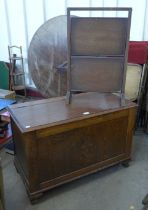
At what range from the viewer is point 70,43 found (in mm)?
1937

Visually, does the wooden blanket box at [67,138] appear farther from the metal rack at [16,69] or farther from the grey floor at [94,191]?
the metal rack at [16,69]

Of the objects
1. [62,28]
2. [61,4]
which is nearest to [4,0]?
[61,4]

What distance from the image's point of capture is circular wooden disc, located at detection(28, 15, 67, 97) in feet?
9.02

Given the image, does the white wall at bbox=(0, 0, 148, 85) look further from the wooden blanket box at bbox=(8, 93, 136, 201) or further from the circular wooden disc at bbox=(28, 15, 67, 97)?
the wooden blanket box at bbox=(8, 93, 136, 201)

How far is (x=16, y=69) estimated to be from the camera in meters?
3.87

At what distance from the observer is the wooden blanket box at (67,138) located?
167 cm

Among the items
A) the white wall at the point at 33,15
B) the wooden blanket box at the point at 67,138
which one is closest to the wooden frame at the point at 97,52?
the wooden blanket box at the point at 67,138

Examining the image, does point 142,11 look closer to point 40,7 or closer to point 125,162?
point 40,7

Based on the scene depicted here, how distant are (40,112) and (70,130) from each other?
0.92 feet

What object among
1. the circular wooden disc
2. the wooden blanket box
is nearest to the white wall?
the circular wooden disc

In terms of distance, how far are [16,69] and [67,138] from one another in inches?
95.9

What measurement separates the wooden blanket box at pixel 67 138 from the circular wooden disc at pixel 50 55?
764 millimetres

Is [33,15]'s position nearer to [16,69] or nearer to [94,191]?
[16,69]

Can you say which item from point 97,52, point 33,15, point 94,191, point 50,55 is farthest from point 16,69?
point 94,191
